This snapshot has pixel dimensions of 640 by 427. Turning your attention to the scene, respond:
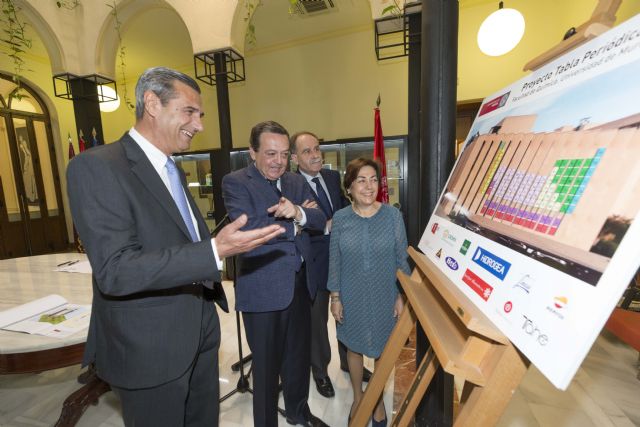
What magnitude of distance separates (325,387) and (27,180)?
7201 mm

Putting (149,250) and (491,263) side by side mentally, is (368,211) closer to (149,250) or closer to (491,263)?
(491,263)

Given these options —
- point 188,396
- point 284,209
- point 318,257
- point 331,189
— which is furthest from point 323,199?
point 188,396

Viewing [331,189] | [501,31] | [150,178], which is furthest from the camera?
[501,31]

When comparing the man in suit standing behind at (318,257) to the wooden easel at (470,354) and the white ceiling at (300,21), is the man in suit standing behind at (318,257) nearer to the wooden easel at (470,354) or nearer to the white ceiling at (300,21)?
the wooden easel at (470,354)

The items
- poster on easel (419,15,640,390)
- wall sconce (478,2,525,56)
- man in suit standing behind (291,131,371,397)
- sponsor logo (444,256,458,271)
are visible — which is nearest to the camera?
poster on easel (419,15,640,390)

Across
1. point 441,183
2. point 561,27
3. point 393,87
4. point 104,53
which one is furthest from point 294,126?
point 441,183

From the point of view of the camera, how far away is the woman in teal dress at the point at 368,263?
164 cm

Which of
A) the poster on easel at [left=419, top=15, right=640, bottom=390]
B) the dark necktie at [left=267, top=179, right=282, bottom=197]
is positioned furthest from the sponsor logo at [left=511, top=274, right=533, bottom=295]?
the dark necktie at [left=267, top=179, right=282, bottom=197]

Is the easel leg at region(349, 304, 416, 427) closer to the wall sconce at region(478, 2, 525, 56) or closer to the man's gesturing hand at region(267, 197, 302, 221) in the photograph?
the man's gesturing hand at region(267, 197, 302, 221)

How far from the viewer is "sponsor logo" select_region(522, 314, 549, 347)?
56cm

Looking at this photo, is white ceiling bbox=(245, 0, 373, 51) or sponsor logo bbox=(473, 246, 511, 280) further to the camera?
white ceiling bbox=(245, 0, 373, 51)

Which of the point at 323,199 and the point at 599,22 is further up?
the point at 599,22

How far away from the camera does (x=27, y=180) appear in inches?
236

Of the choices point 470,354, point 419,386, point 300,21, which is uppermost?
point 300,21
